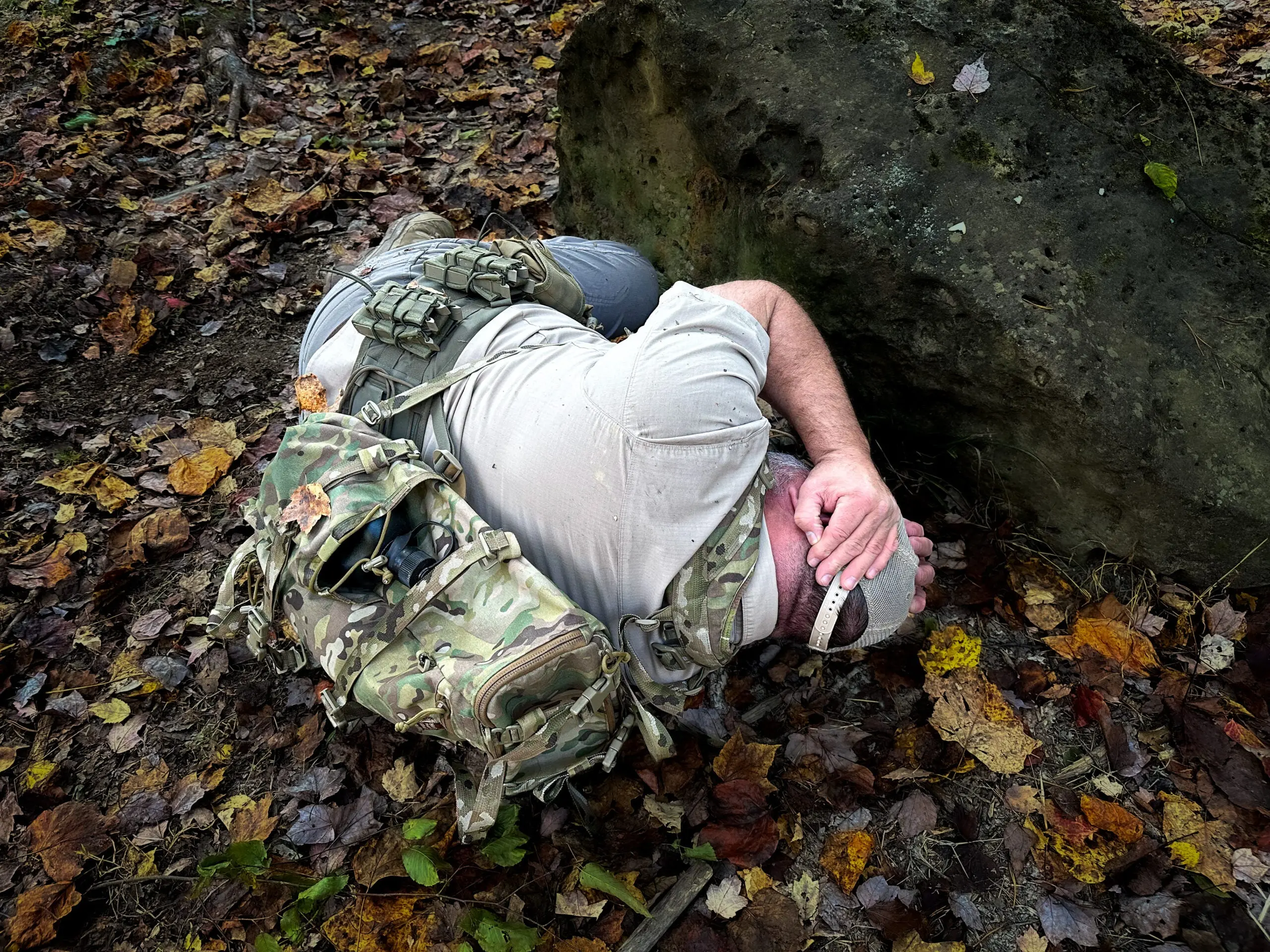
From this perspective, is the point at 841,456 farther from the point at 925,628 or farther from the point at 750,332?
the point at 925,628

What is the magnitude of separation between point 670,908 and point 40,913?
2016 millimetres

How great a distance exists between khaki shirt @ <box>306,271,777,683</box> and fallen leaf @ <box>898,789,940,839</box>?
782 millimetres

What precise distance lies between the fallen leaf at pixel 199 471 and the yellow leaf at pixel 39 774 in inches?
48.9

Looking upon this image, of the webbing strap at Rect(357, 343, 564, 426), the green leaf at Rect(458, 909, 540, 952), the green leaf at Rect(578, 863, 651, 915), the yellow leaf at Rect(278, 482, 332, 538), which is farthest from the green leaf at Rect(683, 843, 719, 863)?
the webbing strap at Rect(357, 343, 564, 426)

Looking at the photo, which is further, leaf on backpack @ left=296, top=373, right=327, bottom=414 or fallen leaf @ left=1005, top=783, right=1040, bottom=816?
leaf on backpack @ left=296, top=373, right=327, bottom=414

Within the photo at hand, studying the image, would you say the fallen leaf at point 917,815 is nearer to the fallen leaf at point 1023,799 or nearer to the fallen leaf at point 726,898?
the fallen leaf at point 1023,799

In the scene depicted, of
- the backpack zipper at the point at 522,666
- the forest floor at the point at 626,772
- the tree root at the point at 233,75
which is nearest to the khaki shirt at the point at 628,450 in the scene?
the backpack zipper at the point at 522,666

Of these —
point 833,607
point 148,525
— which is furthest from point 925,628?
point 148,525

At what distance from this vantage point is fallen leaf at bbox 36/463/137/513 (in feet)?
11.9

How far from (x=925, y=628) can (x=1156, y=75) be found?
2168 millimetres

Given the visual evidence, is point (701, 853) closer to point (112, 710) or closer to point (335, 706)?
point (335, 706)

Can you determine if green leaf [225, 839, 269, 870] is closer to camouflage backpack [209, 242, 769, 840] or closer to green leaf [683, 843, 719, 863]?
camouflage backpack [209, 242, 769, 840]

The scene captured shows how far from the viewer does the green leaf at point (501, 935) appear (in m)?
2.28

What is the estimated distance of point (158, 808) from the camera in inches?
109
